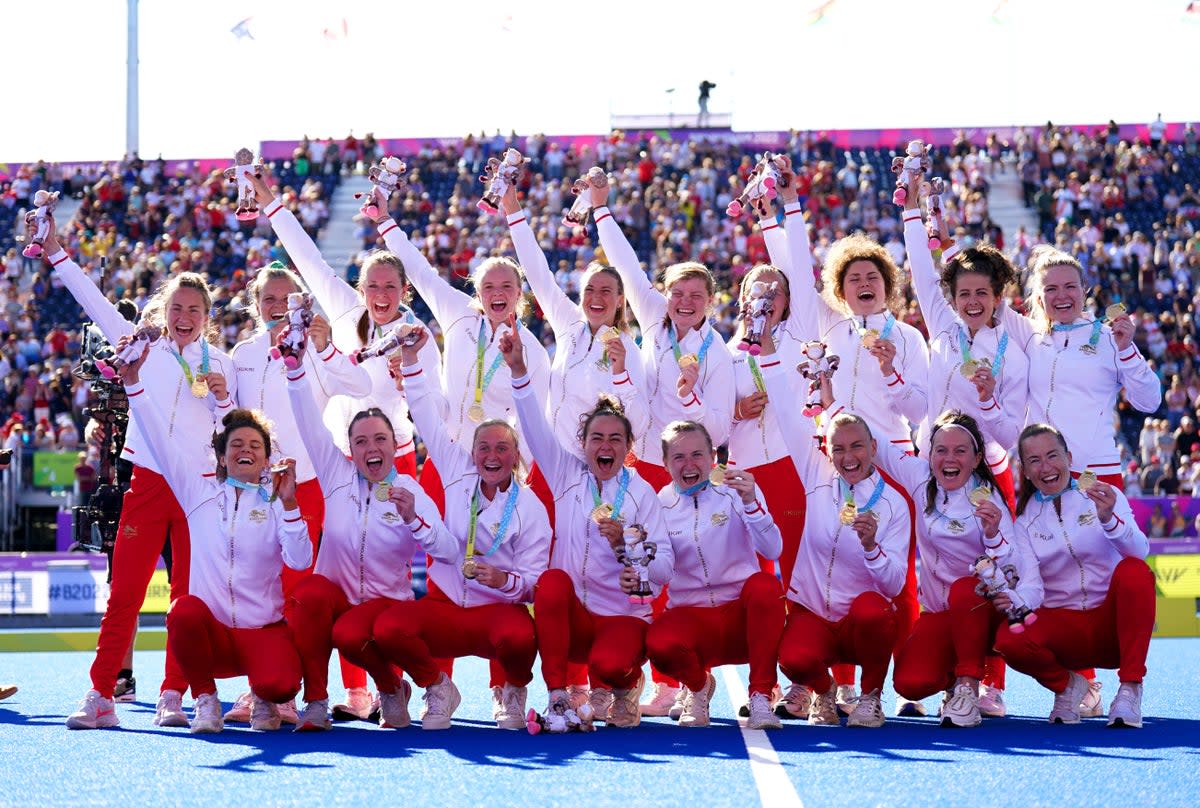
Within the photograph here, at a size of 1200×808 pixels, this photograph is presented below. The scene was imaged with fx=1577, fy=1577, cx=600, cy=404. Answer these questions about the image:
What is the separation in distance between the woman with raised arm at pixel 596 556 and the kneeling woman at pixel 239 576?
3.48ft

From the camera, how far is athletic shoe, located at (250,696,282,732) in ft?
22.1

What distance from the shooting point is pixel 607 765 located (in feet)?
18.0

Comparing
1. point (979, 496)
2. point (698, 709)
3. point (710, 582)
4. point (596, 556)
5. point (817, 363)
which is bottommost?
point (698, 709)

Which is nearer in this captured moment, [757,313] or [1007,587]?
[1007,587]

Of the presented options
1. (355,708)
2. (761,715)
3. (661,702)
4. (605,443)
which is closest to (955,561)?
(761,715)

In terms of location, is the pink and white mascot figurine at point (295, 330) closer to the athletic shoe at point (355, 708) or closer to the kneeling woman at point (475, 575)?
the kneeling woman at point (475, 575)

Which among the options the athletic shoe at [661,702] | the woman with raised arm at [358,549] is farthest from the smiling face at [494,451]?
the athletic shoe at [661,702]

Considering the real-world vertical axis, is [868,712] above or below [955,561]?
below

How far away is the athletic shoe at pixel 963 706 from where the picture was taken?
6551 mm

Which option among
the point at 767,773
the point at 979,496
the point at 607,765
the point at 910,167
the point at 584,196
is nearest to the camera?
the point at 767,773

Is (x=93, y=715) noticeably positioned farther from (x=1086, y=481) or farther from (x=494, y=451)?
(x=1086, y=481)

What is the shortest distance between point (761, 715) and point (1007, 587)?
1157 millimetres

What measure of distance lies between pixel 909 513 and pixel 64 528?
12.7 m

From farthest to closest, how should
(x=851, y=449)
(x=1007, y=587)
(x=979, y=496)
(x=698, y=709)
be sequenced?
(x=851, y=449), (x=698, y=709), (x=979, y=496), (x=1007, y=587)
